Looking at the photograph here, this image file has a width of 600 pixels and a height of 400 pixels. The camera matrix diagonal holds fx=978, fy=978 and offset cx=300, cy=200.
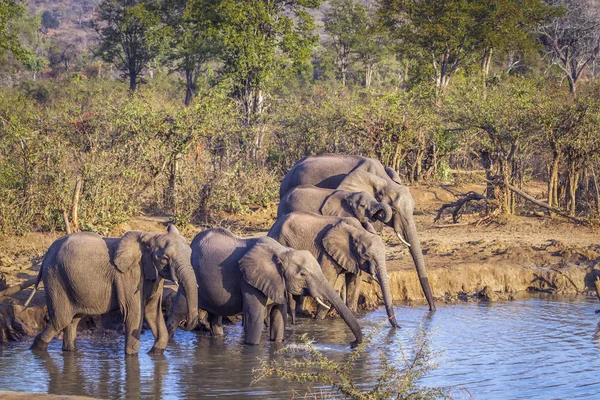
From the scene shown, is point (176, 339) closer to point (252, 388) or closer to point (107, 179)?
point (252, 388)

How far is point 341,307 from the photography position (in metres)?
10.5

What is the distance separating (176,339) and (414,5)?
23515 millimetres

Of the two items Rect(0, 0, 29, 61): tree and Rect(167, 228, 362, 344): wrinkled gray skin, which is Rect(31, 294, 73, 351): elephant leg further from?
Rect(0, 0, 29, 61): tree

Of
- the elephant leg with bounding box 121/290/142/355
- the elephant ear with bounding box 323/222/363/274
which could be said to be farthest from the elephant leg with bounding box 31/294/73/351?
the elephant ear with bounding box 323/222/363/274

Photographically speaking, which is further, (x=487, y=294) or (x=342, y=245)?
(x=487, y=294)

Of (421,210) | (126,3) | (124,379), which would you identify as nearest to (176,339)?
(124,379)

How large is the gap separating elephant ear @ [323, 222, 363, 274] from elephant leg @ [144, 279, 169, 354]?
8.41 ft

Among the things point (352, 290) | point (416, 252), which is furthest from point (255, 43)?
point (352, 290)

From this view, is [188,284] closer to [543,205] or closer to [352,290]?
[352,290]

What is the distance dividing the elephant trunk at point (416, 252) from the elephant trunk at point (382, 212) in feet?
1.12

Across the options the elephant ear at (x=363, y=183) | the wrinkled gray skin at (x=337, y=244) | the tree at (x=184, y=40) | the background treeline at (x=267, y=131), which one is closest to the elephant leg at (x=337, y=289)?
the wrinkled gray skin at (x=337, y=244)

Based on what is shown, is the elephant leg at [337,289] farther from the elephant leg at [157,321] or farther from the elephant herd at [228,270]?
the elephant leg at [157,321]

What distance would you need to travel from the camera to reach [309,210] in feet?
45.0

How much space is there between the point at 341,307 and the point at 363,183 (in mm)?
4348
